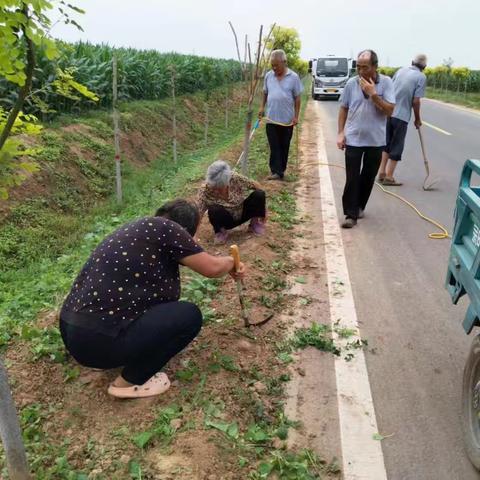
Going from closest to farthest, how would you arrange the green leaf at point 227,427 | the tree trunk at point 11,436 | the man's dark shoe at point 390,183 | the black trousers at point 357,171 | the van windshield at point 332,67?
the tree trunk at point 11,436 → the green leaf at point 227,427 → the black trousers at point 357,171 → the man's dark shoe at point 390,183 → the van windshield at point 332,67

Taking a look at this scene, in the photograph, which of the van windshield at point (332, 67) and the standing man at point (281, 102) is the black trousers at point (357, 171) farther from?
the van windshield at point (332, 67)

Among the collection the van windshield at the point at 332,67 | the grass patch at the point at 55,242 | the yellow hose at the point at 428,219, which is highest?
the van windshield at the point at 332,67

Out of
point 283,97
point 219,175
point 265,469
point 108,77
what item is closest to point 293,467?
point 265,469

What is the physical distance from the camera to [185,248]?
8.52ft

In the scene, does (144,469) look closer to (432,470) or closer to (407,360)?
(432,470)

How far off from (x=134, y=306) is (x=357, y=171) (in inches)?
147

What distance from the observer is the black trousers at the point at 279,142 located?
23.1ft

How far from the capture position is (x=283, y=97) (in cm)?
689

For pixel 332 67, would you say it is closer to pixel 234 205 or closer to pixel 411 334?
pixel 234 205

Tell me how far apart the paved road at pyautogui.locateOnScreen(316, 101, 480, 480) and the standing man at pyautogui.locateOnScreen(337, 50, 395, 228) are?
1.31ft

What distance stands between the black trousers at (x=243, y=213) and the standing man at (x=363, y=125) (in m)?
1.21

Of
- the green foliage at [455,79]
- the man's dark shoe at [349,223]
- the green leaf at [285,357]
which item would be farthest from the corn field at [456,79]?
the green leaf at [285,357]

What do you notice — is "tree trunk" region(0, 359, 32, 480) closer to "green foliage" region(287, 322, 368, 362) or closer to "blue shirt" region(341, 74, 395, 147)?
"green foliage" region(287, 322, 368, 362)

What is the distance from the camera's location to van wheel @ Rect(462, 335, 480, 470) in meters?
2.34
